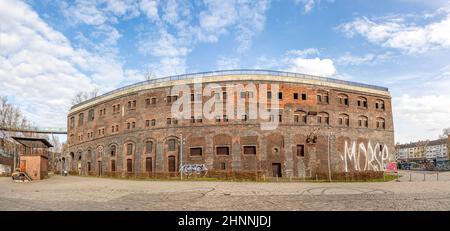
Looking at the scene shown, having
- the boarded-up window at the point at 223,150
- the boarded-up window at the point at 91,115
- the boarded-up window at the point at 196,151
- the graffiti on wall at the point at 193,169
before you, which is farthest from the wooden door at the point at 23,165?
the boarded-up window at the point at 91,115

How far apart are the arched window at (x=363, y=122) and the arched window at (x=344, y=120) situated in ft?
6.22

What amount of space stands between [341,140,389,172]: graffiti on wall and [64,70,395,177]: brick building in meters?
0.12

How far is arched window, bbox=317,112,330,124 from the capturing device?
131ft

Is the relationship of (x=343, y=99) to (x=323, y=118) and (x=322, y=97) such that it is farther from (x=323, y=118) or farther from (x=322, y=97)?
(x=323, y=118)

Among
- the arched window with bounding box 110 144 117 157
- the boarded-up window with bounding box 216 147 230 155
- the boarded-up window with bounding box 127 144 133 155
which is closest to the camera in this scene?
the boarded-up window with bounding box 216 147 230 155

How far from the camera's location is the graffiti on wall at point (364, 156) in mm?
40312

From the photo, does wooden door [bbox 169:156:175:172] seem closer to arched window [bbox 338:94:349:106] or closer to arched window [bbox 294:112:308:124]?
arched window [bbox 294:112:308:124]

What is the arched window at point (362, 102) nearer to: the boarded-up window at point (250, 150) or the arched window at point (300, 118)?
the arched window at point (300, 118)

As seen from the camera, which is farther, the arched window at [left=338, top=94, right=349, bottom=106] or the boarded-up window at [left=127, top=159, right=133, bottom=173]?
the boarded-up window at [left=127, top=159, right=133, bottom=173]

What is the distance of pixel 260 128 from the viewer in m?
37.9

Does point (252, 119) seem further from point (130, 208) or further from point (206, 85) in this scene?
point (130, 208)

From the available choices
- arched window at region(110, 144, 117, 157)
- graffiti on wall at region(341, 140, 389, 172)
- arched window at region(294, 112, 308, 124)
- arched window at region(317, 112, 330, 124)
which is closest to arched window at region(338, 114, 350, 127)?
arched window at region(317, 112, 330, 124)

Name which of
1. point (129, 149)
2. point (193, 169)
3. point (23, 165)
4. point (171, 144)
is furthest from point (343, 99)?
point (23, 165)

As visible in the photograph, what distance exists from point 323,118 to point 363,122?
6.24 m
